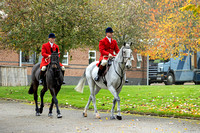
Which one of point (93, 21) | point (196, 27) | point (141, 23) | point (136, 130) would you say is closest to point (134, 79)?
point (141, 23)

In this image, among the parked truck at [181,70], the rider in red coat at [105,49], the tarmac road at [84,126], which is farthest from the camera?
the parked truck at [181,70]

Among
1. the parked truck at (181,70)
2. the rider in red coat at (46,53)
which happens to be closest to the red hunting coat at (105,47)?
the rider in red coat at (46,53)

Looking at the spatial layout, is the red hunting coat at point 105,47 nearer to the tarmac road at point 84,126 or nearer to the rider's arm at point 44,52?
the rider's arm at point 44,52

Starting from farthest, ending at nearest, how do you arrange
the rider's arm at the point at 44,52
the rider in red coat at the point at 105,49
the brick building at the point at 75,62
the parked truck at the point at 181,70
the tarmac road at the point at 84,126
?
the brick building at the point at 75,62, the parked truck at the point at 181,70, the rider's arm at the point at 44,52, the rider in red coat at the point at 105,49, the tarmac road at the point at 84,126

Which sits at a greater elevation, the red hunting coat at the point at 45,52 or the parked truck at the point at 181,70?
the red hunting coat at the point at 45,52

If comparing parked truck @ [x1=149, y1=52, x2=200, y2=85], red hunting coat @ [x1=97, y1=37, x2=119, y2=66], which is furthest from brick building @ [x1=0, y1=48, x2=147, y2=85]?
red hunting coat @ [x1=97, y1=37, x2=119, y2=66]

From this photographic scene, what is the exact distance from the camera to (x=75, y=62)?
39562mm

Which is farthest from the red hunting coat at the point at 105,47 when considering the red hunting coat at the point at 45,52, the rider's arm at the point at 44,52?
the rider's arm at the point at 44,52

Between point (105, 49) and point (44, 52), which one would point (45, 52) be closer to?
point (44, 52)

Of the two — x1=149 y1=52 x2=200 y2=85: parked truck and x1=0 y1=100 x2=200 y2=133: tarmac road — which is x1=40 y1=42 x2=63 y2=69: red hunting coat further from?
x1=149 y1=52 x2=200 y2=85: parked truck

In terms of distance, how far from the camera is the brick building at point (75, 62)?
112 ft

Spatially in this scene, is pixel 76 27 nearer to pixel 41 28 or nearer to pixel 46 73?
pixel 41 28

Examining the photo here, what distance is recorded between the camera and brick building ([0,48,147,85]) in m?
34.2

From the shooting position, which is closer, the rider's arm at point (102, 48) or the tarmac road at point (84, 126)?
the tarmac road at point (84, 126)
